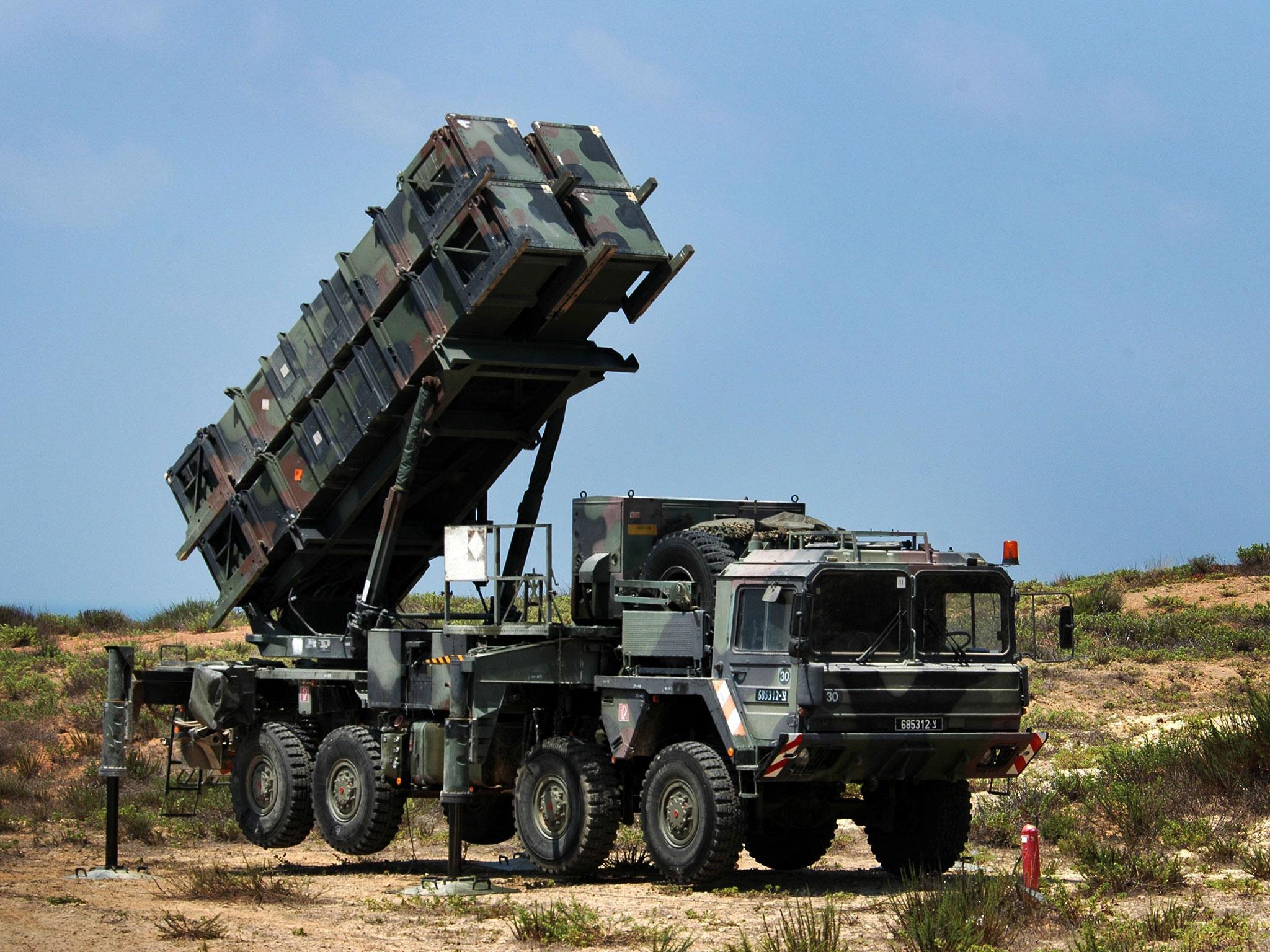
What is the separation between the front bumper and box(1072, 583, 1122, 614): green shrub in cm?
1624

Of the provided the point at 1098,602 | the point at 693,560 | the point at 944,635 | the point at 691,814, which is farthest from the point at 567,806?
the point at 1098,602

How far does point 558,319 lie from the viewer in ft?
52.0

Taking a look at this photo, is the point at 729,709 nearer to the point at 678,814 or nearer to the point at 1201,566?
the point at 678,814

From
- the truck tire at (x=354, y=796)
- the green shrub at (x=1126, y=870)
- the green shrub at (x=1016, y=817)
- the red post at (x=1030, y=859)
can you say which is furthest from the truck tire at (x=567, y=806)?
the red post at (x=1030, y=859)

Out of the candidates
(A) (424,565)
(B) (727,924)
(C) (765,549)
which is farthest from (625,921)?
(A) (424,565)

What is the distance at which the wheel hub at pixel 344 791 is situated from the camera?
659 inches

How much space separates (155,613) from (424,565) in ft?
69.2

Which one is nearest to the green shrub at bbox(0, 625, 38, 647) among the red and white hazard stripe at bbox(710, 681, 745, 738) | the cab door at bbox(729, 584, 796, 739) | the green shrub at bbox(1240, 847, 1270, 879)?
the red and white hazard stripe at bbox(710, 681, 745, 738)

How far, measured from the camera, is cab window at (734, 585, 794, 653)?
1330 centimetres

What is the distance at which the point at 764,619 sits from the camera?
1351 centimetres

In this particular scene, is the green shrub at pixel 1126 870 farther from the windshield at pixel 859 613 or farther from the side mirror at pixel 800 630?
the side mirror at pixel 800 630

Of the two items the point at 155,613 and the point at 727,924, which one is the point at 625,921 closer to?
the point at 727,924

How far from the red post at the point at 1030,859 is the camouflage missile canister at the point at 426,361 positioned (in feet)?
19.9

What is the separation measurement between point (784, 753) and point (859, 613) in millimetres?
1275
